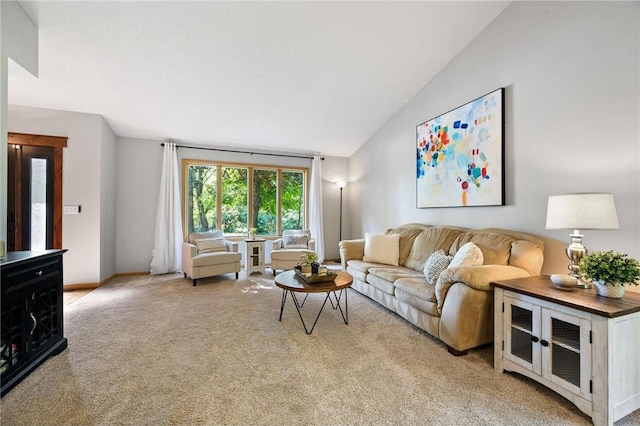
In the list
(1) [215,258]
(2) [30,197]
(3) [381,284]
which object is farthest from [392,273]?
(2) [30,197]

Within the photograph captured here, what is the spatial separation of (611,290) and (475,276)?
73cm

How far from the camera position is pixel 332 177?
246 inches

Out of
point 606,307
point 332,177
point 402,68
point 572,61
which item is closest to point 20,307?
point 606,307

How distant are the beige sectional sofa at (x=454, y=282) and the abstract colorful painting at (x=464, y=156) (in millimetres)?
426

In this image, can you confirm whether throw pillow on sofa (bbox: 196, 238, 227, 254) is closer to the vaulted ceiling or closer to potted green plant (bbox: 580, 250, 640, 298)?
the vaulted ceiling

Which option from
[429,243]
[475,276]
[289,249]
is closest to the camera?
[475,276]

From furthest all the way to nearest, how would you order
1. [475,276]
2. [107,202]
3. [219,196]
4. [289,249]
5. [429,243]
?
1. [219,196]
2. [289,249]
3. [107,202]
4. [429,243]
5. [475,276]

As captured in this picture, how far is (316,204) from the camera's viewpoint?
593 centimetres

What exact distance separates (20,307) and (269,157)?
441cm

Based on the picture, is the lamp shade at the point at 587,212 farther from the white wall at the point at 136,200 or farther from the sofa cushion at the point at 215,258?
the white wall at the point at 136,200

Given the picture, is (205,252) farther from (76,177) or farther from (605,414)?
(605,414)

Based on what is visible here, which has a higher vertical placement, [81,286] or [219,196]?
[219,196]

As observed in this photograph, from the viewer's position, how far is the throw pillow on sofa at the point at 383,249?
3701 millimetres

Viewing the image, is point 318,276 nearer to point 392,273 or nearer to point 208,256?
point 392,273
